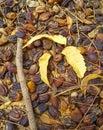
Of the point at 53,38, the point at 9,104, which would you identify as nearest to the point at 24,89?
the point at 9,104

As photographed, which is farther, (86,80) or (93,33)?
(93,33)

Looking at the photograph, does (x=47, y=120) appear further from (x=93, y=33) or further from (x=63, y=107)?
(x=93, y=33)

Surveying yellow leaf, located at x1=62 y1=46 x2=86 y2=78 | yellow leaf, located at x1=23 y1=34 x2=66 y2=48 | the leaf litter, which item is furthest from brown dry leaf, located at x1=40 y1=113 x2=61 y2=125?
yellow leaf, located at x1=23 y1=34 x2=66 y2=48

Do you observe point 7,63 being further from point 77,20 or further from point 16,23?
point 77,20

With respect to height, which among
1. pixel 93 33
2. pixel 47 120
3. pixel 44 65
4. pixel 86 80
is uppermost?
pixel 93 33

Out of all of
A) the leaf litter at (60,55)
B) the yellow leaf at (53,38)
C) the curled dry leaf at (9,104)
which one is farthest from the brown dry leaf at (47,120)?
the yellow leaf at (53,38)

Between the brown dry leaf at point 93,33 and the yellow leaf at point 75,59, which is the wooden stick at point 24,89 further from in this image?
the brown dry leaf at point 93,33

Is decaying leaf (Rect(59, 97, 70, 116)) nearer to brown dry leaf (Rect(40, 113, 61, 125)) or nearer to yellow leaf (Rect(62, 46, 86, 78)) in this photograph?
brown dry leaf (Rect(40, 113, 61, 125))

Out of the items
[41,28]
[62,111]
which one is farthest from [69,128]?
[41,28]
